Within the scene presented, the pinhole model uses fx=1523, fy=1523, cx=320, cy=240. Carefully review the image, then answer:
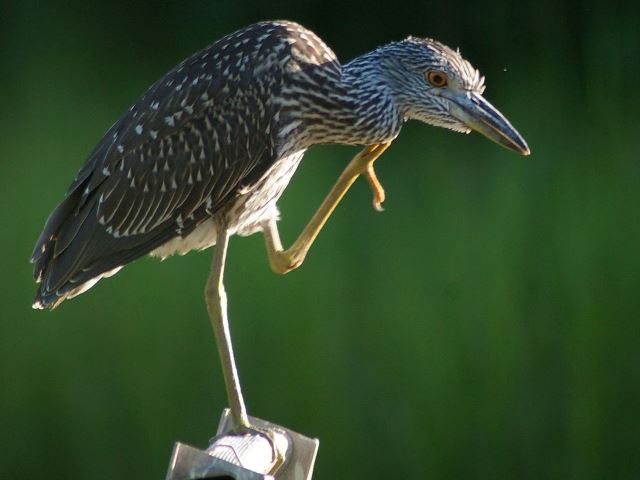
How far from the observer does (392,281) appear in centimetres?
583

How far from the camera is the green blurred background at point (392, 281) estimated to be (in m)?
5.65

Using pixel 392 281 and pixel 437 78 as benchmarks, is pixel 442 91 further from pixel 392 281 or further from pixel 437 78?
pixel 392 281

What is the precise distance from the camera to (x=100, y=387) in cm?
589

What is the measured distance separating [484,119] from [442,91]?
16 centimetres

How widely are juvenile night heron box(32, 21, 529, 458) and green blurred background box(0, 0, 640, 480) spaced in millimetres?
1667

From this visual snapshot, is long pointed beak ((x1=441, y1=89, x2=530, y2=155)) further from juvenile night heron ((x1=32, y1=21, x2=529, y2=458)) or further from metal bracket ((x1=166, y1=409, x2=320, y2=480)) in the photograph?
metal bracket ((x1=166, y1=409, x2=320, y2=480))

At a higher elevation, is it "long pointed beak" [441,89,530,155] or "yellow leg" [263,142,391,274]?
"long pointed beak" [441,89,530,155]

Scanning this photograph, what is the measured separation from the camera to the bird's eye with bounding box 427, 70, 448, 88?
12.4 ft

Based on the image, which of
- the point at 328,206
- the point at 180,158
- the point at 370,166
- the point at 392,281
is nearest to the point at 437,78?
the point at 370,166

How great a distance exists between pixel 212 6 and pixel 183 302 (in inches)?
44.0

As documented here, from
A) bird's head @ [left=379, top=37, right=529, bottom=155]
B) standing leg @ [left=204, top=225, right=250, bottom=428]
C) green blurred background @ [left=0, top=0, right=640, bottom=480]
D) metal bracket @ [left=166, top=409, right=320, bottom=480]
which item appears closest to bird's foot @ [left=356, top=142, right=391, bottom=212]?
bird's head @ [left=379, top=37, right=529, bottom=155]

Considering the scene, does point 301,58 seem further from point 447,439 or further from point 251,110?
point 447,439

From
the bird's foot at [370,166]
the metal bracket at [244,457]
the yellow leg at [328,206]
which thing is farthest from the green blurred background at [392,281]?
the metal bracket at [244,457]

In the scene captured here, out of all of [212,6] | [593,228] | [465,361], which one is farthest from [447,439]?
[212,6]
